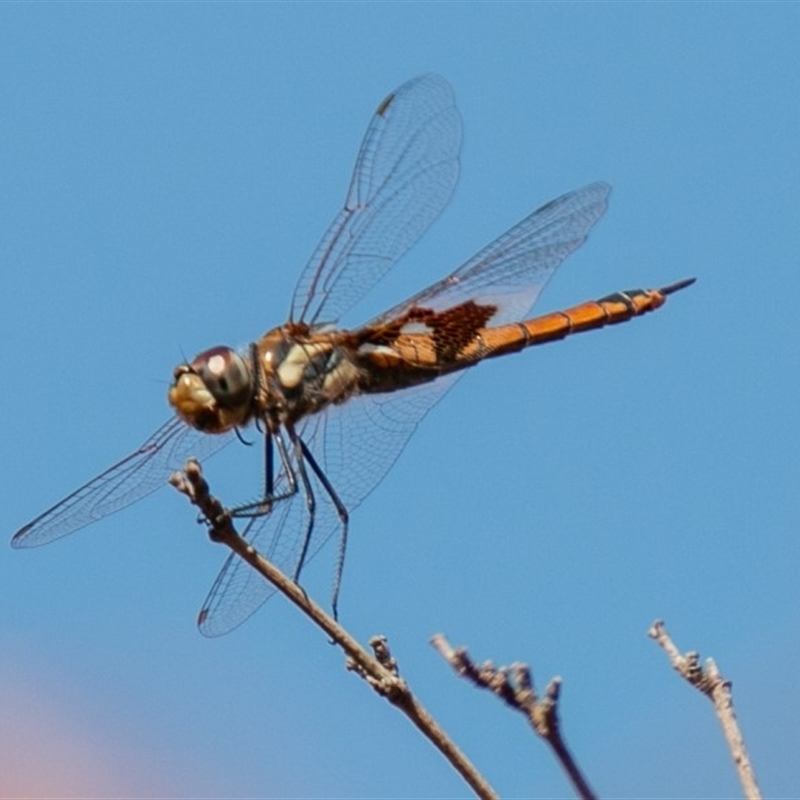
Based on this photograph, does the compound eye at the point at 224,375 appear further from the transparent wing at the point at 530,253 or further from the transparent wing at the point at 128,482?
the transparent wing at the point at 530,253

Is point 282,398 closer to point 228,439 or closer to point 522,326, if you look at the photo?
point 228,439

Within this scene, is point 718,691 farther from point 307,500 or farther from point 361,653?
point 307,500

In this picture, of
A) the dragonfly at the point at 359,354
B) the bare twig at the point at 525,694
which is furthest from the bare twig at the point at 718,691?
the dragonfly at the point at 359,354

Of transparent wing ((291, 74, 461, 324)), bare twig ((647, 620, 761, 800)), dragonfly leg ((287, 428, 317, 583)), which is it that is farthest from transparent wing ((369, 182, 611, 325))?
bare twig ((647, 620, 761, 800))

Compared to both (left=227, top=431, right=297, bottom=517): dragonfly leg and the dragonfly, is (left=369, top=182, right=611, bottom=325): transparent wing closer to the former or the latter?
the dragonfly

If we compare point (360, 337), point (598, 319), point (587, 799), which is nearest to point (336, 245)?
point (360, 337)

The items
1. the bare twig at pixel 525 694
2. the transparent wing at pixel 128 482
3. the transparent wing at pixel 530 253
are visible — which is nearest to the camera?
the bare twig at pixel 525 694
